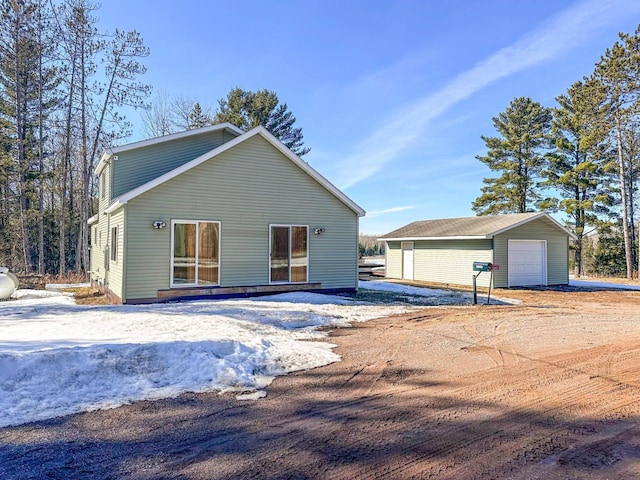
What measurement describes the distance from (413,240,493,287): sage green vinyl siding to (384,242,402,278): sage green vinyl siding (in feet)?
4.07

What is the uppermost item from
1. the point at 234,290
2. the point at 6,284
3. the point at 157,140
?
the point at 157,140

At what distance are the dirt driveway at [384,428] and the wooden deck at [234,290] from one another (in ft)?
20.5

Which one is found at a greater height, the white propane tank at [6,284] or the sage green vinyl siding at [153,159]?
the sage green vinyl siding at [153,159]

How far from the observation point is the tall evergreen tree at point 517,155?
28.8 metres

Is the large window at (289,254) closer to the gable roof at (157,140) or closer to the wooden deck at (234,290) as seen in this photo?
the wooden deck at (234,290)

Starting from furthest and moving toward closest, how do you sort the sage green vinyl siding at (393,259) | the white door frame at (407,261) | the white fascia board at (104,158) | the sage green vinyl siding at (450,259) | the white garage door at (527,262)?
the sage green vinyl siding at (393,259)
the white door frame at (407,261)
the white garage door at (527,262)
the sage green vinyl siding at (450,259)
the white fascia board at (104,158)

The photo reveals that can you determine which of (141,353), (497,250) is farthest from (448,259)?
(141,353)

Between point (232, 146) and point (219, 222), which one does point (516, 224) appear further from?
point (219, 222)

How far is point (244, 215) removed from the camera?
38.8ft

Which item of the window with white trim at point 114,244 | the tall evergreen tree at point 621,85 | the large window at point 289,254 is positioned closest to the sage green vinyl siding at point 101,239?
the window with white trim at point 114,244

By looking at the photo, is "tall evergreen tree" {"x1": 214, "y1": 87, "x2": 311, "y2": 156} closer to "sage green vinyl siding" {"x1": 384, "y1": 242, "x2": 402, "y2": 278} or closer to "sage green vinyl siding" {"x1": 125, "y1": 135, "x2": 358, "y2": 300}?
"sage green vinyl siding" {"x1": 384, "y1": 242, "x2": 402, "y2": 278}

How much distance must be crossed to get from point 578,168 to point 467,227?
11.7 metres

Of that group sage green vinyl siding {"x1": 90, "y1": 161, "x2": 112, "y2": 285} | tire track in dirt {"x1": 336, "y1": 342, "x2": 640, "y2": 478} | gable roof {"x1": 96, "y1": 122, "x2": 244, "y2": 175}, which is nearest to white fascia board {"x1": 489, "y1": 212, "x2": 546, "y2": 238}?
gable roof {"x1": 96, "y1": 122, "x2": 244, "y2": 175}

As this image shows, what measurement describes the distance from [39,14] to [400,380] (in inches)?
904
